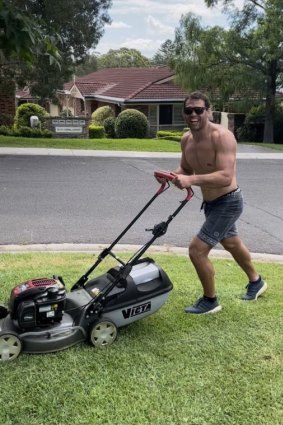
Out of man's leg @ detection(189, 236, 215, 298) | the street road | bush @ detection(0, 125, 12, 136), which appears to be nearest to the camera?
man's leg @ detection(189, 236, 215, 298)

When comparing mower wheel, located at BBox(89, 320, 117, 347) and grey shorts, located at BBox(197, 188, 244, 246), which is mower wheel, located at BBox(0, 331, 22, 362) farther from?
grey shorts, located at BBox(197, 188, 244, 246)

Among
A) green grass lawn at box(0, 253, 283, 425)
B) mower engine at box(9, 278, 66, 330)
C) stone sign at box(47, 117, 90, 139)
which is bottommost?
green grass lawn at box(0, 253, 283, 425)

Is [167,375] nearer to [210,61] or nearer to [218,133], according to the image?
[218,133]

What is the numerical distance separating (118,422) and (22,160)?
12673mm

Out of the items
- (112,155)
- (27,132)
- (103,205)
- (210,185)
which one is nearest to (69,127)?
(27,132)

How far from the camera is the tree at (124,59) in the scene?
271ft

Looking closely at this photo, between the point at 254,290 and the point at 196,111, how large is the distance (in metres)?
1.74

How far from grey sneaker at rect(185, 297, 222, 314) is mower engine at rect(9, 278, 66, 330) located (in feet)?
4.05

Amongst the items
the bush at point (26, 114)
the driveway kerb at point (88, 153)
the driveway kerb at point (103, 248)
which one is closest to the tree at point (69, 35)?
the driveway kerb at point (88, 153)

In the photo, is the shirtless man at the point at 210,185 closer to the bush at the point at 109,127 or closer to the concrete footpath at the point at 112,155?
the concrete footpath at the point at 112,155

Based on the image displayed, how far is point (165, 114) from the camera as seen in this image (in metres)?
34.1

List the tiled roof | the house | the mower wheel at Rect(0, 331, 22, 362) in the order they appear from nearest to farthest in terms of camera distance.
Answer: the mower wheel at Rect(0, 331, 22, 362), the house, the tiled roof

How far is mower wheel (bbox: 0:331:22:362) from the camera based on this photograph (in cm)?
334

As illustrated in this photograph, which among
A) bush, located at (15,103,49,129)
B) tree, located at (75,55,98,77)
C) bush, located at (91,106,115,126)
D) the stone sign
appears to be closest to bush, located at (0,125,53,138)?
the stone sign
